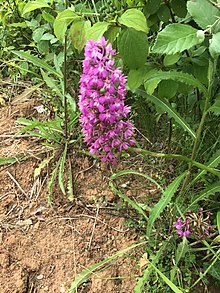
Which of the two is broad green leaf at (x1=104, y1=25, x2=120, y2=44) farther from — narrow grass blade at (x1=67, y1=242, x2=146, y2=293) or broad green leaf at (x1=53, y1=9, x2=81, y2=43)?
narrow grass blade at (x1=67, y1=242, x2=146, y2=293)

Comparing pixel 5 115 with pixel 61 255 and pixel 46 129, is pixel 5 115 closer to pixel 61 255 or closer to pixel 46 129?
pixel 46 129

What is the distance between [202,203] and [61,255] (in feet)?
2.12

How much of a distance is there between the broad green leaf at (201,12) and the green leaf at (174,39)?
0.12ft

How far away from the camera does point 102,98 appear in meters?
1.40

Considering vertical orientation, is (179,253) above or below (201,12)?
below

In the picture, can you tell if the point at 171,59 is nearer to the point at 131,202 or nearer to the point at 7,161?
the point at 131,202

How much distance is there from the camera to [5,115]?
237 centimetres

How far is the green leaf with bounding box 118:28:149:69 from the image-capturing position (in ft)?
4.57

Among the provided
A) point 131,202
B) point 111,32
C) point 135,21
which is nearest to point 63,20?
point 111,32

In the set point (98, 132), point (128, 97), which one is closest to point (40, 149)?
point (128, 97)

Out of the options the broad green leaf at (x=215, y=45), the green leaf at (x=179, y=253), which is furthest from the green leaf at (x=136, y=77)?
the green leaf at (x=179, y=253)

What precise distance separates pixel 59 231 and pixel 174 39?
103 cm

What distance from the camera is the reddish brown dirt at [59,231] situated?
1.70 m

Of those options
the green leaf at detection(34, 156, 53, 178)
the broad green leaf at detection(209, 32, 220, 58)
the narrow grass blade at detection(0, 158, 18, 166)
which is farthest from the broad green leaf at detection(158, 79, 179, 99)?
the narrow grass blade at detection(0, 158, 18, 166)
